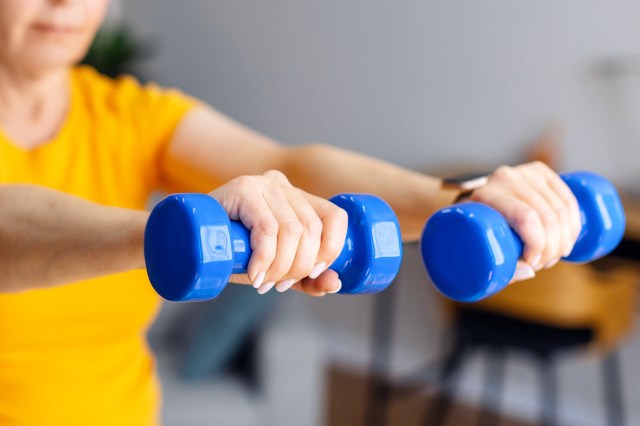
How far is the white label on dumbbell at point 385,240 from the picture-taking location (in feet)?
1.90

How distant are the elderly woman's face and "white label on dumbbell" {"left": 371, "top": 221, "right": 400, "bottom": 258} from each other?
496 millimetres

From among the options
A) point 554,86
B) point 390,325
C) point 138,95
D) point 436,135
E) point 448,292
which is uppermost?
point 448,292

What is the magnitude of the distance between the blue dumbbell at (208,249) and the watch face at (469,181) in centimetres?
16

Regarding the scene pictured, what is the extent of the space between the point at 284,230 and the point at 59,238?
0.70ft

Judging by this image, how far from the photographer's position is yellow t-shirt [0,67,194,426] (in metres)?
0.98

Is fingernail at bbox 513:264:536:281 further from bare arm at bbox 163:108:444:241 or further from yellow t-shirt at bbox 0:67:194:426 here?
yellow t-shirt at bbox 0:67:194:426

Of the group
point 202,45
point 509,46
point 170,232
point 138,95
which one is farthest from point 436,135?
point 170,232

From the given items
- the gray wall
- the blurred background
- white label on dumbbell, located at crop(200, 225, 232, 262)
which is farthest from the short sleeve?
the gray wall

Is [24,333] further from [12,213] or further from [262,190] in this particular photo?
[262,190]

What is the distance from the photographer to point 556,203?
27.4 inches

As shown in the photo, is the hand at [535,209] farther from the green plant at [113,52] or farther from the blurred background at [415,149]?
the green plant at [113,52]

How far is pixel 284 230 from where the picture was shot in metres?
0.53

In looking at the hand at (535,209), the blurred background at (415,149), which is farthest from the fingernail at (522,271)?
the blurred background at (415,149)

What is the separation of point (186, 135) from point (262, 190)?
20.6 inches
